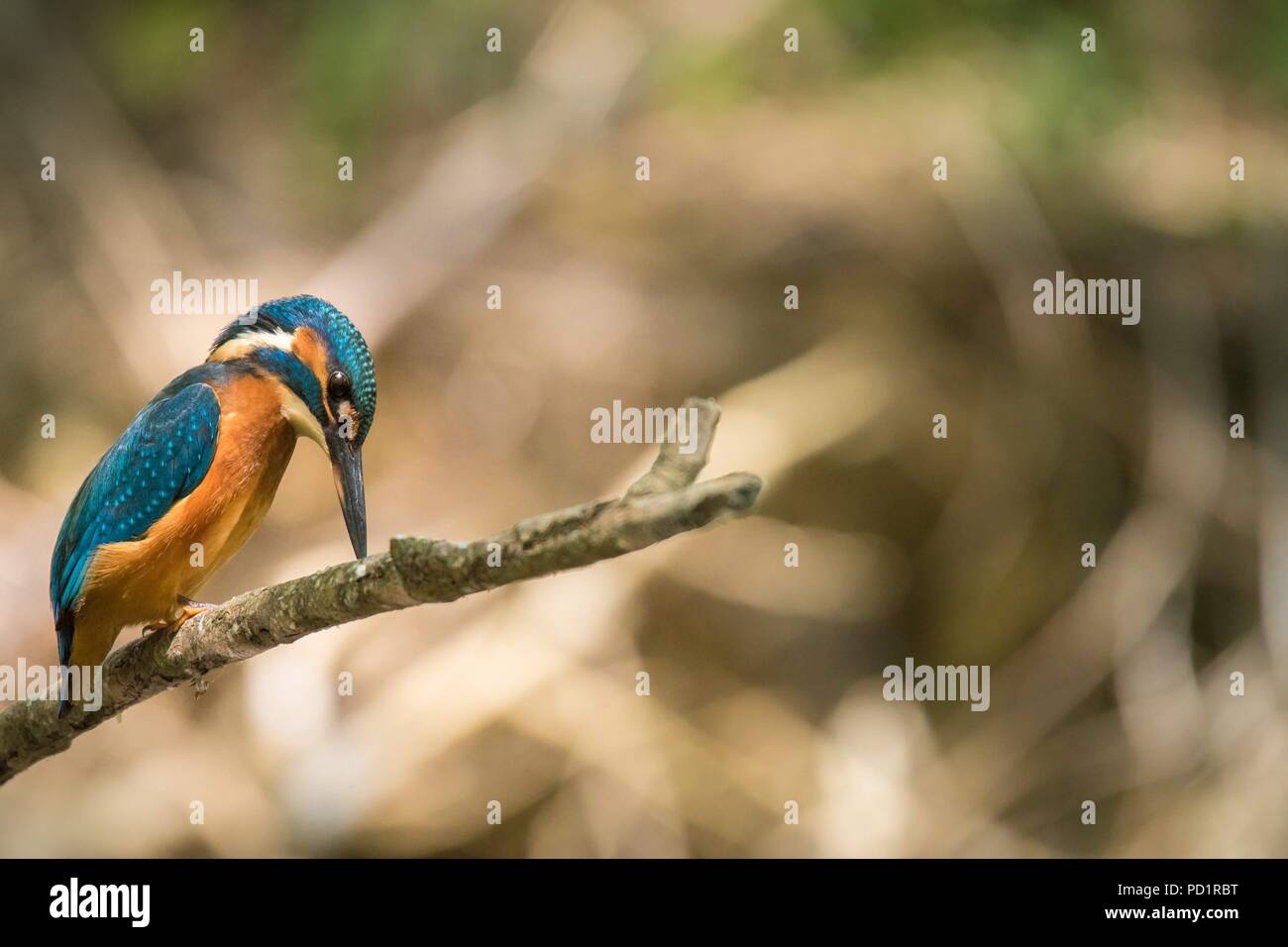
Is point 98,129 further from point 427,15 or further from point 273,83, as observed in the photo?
point 427,15

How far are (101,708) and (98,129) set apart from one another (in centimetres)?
433

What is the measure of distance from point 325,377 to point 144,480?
421mm

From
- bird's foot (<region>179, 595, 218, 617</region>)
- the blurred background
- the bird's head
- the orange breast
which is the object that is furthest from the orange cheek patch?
the blurred background

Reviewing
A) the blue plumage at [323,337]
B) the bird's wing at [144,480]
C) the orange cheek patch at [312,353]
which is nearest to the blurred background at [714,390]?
the bird's wing at [144,480]

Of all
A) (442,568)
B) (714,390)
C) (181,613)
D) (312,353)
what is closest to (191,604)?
(181,613)

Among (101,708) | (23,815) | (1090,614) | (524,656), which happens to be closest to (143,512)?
(101,708)

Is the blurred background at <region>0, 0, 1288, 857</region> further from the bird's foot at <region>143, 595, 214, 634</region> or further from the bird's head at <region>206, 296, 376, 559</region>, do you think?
the bird's head at <region>206, 296, 376, 559</region>

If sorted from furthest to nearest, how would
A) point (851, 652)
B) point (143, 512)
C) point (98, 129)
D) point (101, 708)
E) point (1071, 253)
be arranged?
point (98, 129) < point (851, 652) < point (1071, 253) < point (143, 512) < point (101, 708)

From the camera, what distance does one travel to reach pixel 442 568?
52.1 inches

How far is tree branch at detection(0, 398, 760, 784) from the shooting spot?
1.14m

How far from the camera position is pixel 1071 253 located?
4.77 metres

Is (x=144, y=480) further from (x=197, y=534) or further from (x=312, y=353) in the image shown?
(x=312, y=353)

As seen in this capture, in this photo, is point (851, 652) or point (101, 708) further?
point (851, 652)

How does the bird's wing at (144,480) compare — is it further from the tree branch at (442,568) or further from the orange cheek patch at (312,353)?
the tree branch at (442,568)
